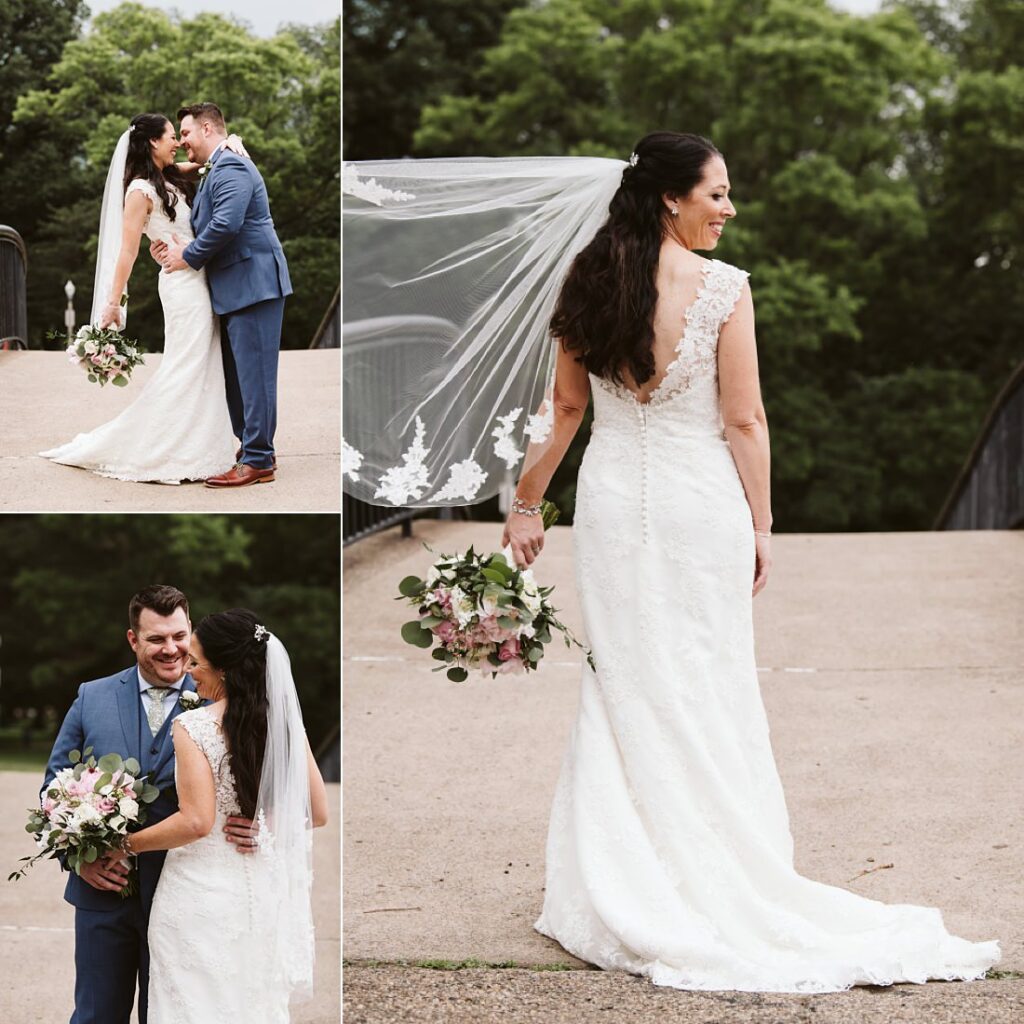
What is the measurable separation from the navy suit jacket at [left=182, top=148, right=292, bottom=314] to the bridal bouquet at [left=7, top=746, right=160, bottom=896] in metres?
1.14

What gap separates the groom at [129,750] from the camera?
3.50 meters

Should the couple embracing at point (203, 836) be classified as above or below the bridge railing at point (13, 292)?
below

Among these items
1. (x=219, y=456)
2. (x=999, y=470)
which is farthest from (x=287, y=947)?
(x=999, y=470)

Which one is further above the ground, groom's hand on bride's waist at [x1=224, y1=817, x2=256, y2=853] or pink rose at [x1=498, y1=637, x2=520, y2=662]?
pink rose at [x1=498, y1=637, x2=520, y2=662]

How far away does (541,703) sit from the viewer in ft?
22.2

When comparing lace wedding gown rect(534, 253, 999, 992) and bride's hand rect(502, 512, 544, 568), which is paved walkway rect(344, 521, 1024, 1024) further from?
bride's hand rect(502, 512, 544, 568)

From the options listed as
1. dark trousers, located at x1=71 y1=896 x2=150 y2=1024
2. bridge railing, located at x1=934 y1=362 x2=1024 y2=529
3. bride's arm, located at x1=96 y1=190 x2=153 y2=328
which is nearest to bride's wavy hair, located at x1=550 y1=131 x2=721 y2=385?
bride's arm, located at x1=96 y1=190 x2=153 y2=328

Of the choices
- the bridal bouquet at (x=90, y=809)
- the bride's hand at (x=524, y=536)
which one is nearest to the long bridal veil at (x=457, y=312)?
the bride's hand at (x=524, y=536)

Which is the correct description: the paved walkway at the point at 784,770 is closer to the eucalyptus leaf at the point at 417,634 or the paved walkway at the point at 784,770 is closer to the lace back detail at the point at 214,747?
the lace back detail at the point at 214,747

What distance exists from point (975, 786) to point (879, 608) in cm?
288

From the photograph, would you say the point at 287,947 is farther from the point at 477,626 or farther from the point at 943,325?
the point at 943,325

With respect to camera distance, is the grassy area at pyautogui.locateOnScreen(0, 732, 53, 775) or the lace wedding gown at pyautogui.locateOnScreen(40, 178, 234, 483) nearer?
the lace wedding gown at pyautogui.locateOnScreen(40, 178, 234, 483)

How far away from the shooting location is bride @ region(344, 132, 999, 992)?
3756 mm

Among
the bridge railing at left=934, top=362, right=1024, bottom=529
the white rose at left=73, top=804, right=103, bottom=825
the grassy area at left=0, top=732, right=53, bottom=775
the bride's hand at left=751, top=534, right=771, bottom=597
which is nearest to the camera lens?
the white rose at left=73, top=804, right=103, bottom=825
